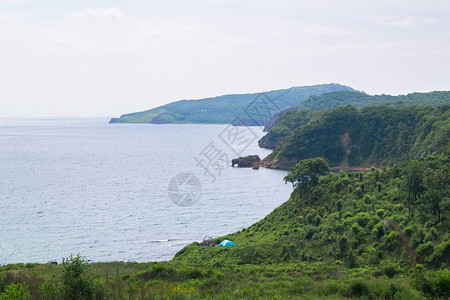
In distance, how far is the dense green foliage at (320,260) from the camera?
1914 centimetres

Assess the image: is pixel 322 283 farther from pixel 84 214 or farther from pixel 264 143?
pixel 264 143

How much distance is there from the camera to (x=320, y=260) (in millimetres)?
32625

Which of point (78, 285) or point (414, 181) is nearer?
point (78, 285)

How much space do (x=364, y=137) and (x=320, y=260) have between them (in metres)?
86.3

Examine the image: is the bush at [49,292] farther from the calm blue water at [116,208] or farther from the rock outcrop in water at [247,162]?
the rock outcrop in water at [247,162]

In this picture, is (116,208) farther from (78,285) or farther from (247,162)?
(247,162)

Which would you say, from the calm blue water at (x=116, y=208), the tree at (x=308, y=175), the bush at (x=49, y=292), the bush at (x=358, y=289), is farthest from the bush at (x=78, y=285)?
the tree at (x=308, y=175)

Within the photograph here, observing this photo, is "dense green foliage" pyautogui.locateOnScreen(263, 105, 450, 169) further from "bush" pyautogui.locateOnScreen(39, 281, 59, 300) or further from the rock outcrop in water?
"bush" pyautogui.locateOnScreen(39, 281, 59, 300)

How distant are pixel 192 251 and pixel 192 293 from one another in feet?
72.7

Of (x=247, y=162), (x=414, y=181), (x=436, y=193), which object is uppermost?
(x=414, y=181)

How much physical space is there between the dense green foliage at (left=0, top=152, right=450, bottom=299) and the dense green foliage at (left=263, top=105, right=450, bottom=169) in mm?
58291

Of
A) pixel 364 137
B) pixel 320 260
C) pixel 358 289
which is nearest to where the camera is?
pixel 358 289

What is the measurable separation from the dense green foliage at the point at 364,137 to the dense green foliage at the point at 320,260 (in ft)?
191

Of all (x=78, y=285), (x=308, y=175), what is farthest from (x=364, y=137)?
(x=78, y=285)
